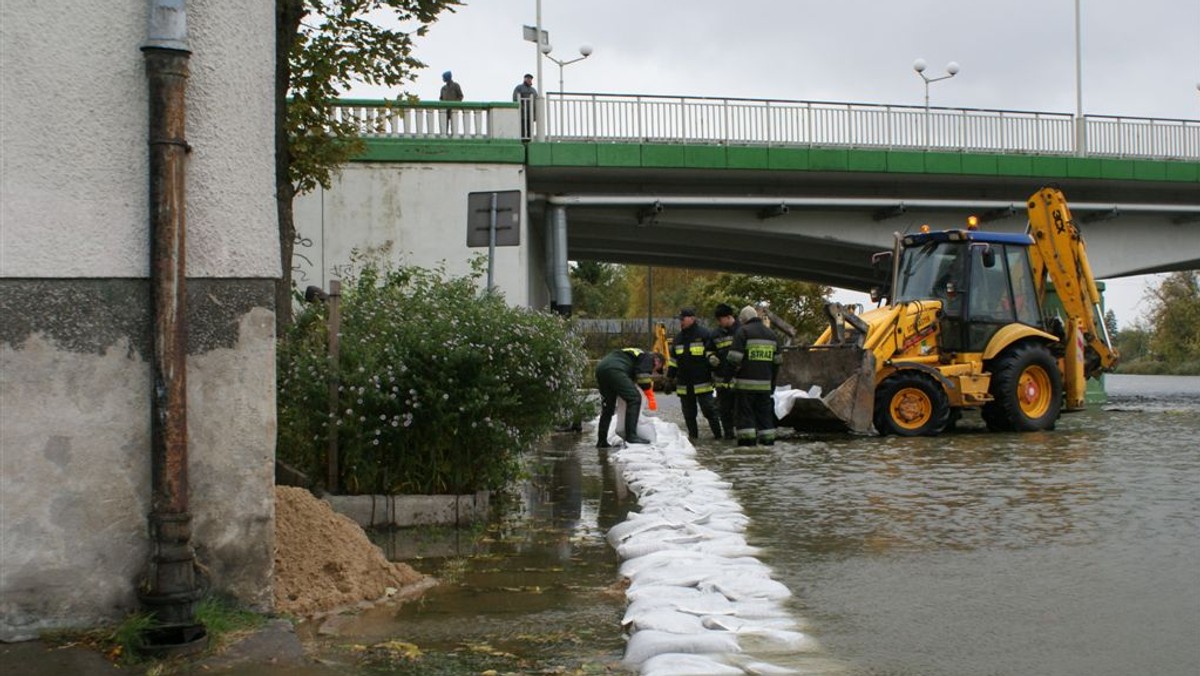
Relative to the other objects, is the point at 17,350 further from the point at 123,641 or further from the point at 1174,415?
the point at 1174,415

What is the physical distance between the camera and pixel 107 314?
544 centimetres

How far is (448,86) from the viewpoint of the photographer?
930 inches

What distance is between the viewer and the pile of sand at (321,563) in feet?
20.5

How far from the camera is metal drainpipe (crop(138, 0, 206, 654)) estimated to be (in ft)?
17.7

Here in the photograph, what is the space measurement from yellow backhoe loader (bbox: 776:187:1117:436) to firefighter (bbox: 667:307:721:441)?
1017 millimetres

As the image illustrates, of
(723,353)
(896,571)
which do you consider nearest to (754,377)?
(723,353)

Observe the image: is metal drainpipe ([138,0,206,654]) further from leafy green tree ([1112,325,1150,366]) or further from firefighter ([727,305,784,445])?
leafy green tree ([1112,325,1150,366])

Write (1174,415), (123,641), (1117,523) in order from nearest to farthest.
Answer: (123,641) → (1117,523) → (1174,415)

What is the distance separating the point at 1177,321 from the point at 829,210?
144 ft

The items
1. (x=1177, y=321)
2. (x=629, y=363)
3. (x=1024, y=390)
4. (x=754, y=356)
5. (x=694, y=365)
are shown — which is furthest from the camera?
(x=1177, y=321)

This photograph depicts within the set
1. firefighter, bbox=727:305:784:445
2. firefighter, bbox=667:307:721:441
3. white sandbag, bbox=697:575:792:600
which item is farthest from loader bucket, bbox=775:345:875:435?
white sandbag, bbox=697:575:792:600

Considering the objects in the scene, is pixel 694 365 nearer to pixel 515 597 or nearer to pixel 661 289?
pixel 515 597

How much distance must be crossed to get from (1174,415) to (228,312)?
61.6 feet

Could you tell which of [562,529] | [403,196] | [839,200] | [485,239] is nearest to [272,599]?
[562,529]
